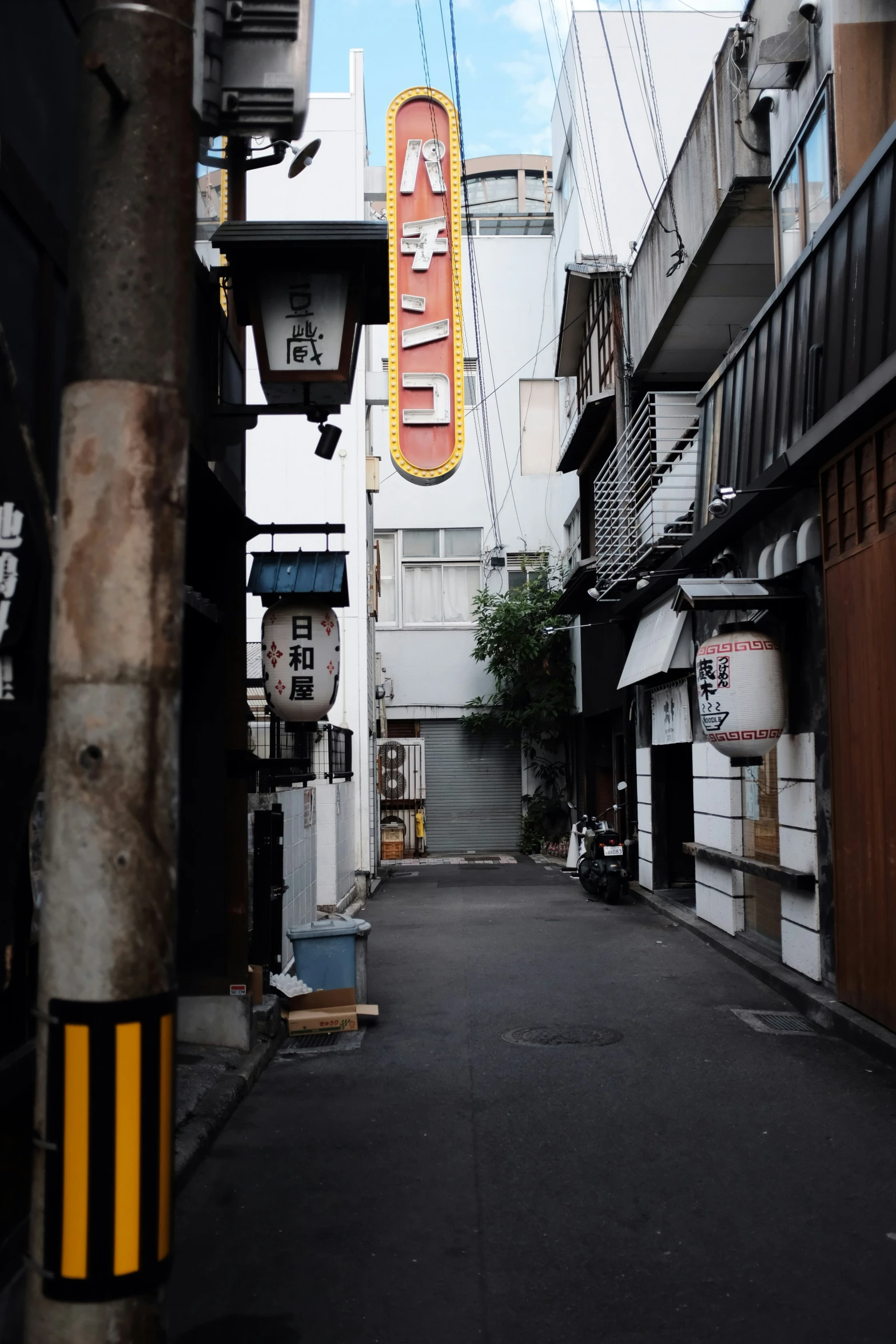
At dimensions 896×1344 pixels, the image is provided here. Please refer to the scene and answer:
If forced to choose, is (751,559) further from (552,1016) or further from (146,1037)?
(146,1037)

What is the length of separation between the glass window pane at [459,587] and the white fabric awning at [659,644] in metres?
12.6

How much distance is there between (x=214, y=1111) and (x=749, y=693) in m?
6.07

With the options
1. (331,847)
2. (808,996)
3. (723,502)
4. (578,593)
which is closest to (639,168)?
(578,593)

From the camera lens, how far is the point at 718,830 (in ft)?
46.1

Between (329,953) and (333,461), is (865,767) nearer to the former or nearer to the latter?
(329,953)

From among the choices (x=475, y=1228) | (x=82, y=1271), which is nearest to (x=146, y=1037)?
(x=82, y=1271)

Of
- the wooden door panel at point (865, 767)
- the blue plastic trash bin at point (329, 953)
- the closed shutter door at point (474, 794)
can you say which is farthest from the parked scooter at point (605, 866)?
the closed shutter door at point (474, 794)

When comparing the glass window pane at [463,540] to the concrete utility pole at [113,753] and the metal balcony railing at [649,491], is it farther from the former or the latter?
the concrete utility pole at [113,753]

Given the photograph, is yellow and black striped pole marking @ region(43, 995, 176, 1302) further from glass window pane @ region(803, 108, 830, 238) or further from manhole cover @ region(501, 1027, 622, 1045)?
glass window pane @ region(803, 108, 830, 238)

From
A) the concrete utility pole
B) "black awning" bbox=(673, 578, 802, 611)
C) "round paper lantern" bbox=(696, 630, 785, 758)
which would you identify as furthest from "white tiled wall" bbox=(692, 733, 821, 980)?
the concrete utility pole

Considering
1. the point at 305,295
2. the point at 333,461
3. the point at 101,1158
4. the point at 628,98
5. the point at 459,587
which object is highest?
the point at 628,98

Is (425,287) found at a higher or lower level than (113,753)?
higher

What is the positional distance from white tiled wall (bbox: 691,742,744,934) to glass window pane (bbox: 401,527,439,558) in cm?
1767

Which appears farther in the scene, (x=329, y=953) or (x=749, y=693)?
(x=749, y=693)
